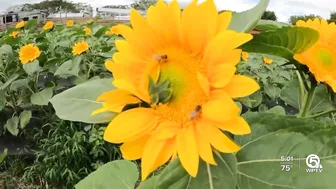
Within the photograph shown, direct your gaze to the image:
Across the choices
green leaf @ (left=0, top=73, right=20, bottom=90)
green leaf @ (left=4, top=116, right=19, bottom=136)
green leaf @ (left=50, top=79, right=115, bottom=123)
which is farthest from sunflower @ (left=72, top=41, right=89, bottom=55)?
green leaf @ (left=50, top=79, right=115, bottom=123)

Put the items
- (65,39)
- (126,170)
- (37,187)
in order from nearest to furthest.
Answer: (126,170) → (37,187) → (65,39)

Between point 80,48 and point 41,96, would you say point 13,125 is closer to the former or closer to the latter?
point 41,96

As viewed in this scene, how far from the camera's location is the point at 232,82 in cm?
31

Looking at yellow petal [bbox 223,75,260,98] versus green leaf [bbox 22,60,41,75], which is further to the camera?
A: green leaf [bbox 22,60,41,75]

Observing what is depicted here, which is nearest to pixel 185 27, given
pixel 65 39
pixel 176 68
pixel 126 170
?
pixel 176 68

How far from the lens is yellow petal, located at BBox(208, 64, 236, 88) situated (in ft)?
0.98

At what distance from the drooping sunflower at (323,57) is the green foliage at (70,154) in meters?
1.74

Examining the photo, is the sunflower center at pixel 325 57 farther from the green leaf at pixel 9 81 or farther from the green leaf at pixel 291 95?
the green leaf at pixel 9 81

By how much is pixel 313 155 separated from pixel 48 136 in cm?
199

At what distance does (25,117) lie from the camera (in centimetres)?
227

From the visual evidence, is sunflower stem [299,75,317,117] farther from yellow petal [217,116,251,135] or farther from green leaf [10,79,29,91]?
green leaf [10,79,29,91]

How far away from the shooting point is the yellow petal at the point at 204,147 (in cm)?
30

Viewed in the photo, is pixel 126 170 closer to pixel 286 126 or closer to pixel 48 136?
pixel 286 126

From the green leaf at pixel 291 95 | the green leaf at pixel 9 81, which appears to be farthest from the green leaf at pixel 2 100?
the green leaf at pixel 291 95
